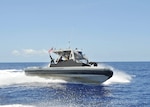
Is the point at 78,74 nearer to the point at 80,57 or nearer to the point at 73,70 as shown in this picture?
the point at 73,70

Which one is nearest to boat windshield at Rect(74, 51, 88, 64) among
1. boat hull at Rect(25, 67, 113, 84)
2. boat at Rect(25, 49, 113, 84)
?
boat at Rect(25, 49, 113, 84)

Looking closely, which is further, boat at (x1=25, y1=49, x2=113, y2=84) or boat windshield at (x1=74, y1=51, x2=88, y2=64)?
boat windshield at (x1=74, y1=51, x2=88, y2=64)

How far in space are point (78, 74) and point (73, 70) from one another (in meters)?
0.77

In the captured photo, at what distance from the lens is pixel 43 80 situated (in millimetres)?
44688

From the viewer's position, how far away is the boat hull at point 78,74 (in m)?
39.9

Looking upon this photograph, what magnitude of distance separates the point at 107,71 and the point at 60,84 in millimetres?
6271

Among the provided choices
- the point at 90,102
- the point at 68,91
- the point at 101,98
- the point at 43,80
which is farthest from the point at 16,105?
the point at 43,80

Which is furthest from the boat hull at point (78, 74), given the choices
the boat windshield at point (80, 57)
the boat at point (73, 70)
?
the boat windshield at point (80, 57)

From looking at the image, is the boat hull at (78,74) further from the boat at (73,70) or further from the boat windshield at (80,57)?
the boat windshield at (80,57)

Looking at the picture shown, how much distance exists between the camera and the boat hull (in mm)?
39872

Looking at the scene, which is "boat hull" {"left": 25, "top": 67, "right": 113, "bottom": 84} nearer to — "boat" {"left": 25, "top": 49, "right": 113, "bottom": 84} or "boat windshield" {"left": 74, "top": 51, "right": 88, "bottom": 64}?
"boat" {"left": 25, "top": 49, "right": 113, "bottom": 84}

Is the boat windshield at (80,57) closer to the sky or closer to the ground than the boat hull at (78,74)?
closer to the sky

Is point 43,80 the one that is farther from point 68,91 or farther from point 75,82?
point 68,91

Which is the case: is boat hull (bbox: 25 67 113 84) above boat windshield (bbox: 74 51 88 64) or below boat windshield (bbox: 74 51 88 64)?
below
